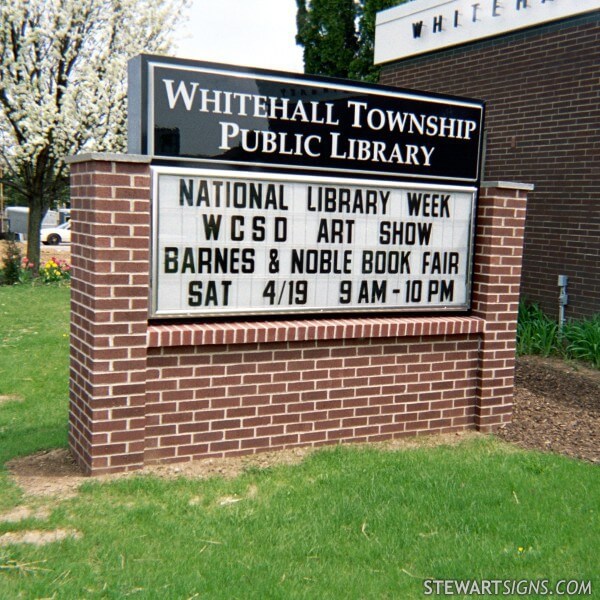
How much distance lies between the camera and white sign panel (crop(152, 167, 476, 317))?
517 centimetres

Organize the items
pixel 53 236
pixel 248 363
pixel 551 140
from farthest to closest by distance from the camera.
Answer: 1. pixel 53 236
2. pixel 551 140
3. pixel 248 363

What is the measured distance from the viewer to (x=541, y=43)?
1085cm

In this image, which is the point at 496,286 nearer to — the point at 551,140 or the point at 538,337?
the point at 538,337

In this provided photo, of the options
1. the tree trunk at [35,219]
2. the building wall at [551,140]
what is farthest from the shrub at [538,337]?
the tree trunk at [35,219]

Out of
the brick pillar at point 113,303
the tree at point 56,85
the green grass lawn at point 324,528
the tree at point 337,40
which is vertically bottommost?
the green grass lawn at point 324,528

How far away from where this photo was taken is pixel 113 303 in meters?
4.90

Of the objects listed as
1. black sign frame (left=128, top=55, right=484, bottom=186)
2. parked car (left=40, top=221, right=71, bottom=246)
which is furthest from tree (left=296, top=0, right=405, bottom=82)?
black sign frame (left=128, top=55, right=484, bottom=186)

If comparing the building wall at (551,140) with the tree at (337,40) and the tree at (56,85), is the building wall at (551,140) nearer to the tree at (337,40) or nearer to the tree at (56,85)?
the tree at (56,85)

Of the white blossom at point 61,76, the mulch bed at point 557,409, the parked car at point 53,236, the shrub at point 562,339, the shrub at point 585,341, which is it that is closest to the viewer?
the mulch bed at point 557,409

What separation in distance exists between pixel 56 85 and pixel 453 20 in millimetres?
10993

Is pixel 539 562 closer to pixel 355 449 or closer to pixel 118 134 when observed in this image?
pixel 355 449

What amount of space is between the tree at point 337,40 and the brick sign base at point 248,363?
21481 millimetres

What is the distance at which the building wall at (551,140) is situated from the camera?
1012 cm

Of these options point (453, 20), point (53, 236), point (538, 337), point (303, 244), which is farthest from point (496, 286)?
point (53, 236)
